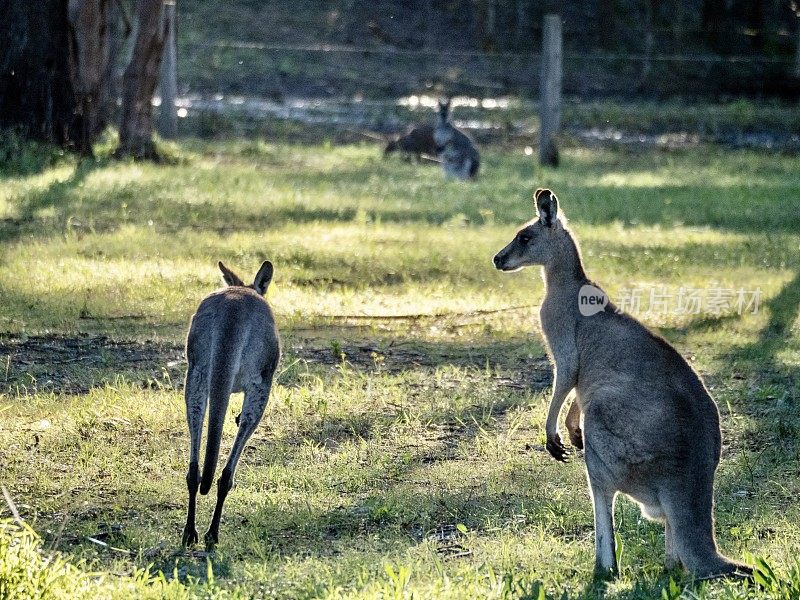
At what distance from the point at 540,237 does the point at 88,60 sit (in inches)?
421

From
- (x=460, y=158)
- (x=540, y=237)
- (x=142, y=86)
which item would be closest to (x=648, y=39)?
(x=460, y=158)

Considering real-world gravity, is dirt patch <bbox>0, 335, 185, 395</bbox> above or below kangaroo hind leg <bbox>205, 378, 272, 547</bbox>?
below

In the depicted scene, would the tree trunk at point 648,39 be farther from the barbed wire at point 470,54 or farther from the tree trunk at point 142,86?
the tree trunk at point 142,86

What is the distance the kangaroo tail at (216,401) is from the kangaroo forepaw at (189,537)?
145 millimetres

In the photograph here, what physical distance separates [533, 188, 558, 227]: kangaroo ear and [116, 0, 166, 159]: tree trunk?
33.7ft

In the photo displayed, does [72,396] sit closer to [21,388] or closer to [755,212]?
[21,388]

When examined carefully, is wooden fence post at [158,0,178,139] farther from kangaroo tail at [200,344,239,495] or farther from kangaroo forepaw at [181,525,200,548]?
kangaroo forepaw at [181,525,200,548]

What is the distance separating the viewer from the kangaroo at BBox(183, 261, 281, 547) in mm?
4672

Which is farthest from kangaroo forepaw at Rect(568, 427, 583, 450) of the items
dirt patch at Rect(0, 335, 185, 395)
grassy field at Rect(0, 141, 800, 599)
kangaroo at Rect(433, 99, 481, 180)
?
kangaroo at Rect(433, 99, 481, 180)

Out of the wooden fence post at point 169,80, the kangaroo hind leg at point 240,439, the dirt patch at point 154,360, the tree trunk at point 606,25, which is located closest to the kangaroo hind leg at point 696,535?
the kangaroo hind leg at point 240,439

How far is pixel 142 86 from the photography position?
51.0ft

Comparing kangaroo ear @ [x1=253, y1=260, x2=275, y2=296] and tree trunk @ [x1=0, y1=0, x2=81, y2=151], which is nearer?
kangaroo ear @ [x1=253, y1=260, x2=275, y2=296]

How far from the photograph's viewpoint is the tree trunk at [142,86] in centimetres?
1541

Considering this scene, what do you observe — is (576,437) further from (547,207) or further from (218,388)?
(218,388)
